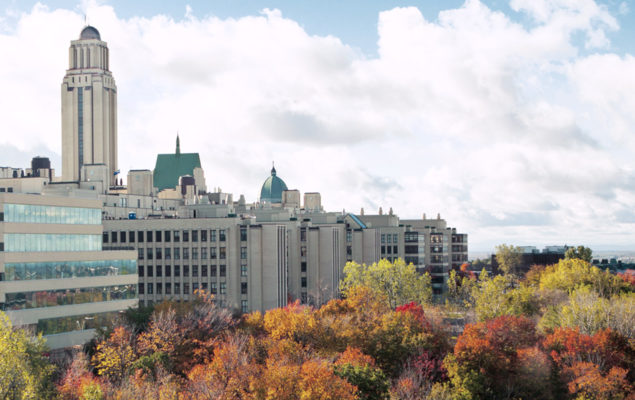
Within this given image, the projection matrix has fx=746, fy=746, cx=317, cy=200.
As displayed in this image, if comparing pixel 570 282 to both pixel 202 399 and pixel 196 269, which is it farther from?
pixel 202 399

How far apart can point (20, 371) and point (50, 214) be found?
107ft

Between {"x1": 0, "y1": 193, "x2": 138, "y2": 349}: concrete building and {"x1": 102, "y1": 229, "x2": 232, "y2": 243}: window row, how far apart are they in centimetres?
3455

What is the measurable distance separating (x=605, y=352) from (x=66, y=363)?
2173 inches

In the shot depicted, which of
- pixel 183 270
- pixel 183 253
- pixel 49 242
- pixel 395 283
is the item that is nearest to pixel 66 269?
pixel 49 242

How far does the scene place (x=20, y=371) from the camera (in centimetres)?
5606

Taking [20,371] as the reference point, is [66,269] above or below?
above

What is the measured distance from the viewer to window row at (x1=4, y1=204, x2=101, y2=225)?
8088 cm

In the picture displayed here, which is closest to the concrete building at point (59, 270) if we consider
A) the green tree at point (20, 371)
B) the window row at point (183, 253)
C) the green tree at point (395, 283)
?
the green tree at point (20, 371)

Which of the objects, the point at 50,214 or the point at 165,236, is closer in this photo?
the point at 50,214

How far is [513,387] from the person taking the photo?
72.9 meters

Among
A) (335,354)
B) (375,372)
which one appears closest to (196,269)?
(335,354)

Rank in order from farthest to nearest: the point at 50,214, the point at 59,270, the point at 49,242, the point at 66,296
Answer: the point at 50,214
the point at 59,270
the point at 66,296
the point at 49,242

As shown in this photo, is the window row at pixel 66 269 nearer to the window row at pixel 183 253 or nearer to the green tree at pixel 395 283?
the window row at pixel 183 253

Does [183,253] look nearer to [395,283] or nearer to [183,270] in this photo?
[183,270]
